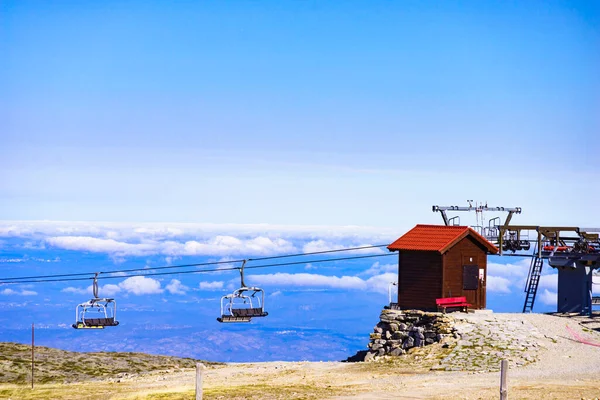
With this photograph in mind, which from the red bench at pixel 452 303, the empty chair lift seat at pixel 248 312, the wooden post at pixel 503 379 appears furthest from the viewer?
the red bench at pixel 452 303

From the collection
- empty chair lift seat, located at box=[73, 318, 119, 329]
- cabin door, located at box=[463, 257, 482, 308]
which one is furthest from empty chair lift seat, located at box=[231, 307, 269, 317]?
cabin door, located at box=[463, 257, 482, 308]

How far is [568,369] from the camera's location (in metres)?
40.6

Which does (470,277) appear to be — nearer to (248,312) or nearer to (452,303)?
(452,303)

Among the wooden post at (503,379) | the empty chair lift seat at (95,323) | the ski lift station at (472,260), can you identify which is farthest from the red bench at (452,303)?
the wooden post at (503,379)

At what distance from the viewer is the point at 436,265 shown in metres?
53.0

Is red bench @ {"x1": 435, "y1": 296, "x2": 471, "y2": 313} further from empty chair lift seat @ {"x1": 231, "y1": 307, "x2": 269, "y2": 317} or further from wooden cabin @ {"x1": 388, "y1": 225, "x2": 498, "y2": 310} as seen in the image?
empty chair lift seat @ {"x1": 231, "y1": 307, "x2": 269, "y2": 317}

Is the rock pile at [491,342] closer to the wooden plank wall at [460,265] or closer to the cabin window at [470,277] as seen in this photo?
the wooden plank wall at [460,265]

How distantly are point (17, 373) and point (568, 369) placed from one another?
29833 millimetres

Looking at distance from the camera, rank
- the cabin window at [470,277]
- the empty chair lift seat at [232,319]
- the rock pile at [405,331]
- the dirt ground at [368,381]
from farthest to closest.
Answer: the cabin window at [470,277]
the rock pile at [405,331]
the empty chair lift seat at [232,319]
the dirt ground at [368,381]

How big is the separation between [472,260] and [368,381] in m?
18.2

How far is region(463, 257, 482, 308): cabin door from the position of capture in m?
54.5

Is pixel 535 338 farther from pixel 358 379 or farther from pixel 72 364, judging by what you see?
pixel 72 364

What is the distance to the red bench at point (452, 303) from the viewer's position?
5216 cm

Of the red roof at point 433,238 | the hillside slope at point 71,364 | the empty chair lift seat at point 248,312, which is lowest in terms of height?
the hillside slope at point 71,364
